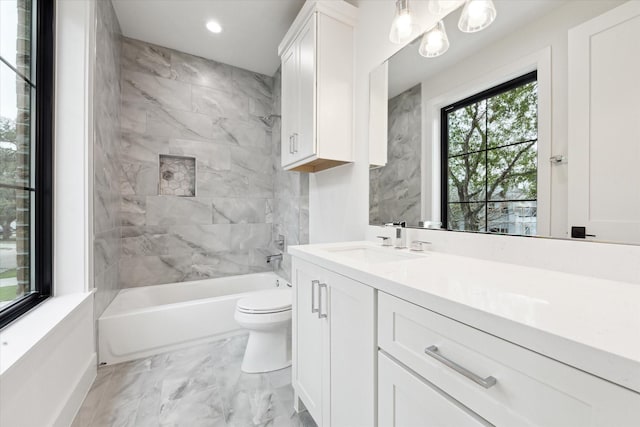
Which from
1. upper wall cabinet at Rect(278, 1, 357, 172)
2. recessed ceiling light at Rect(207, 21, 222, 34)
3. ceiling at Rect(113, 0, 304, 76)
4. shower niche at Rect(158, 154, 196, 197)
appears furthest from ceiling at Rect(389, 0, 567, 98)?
shower niche at Rect(158, 154, 196, 197)

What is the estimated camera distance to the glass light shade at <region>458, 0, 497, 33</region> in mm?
1063

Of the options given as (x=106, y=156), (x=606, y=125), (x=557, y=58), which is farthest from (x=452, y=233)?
(x=106, y=156)

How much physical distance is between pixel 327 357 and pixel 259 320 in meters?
0.84

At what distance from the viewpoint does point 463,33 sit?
116 centimetres

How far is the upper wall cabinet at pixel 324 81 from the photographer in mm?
1681

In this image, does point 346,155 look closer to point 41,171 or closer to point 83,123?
point 83,123

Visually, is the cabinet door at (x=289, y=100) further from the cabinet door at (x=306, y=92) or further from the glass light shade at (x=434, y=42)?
the glass light shade at (x=434, y=42)

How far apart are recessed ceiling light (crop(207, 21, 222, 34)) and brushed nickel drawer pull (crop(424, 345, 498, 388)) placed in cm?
286

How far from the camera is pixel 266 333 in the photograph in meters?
1.85

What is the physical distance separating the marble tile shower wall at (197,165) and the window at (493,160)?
2.28 metres

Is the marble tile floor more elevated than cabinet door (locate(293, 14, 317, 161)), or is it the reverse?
cabinet door (locate(293, 14, 317, 161))

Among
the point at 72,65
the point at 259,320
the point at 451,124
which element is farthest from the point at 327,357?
the point at 72,65

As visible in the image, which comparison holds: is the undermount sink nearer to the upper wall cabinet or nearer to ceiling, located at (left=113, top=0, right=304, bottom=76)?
the upper wall cabinet

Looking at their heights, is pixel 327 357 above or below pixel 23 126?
below
